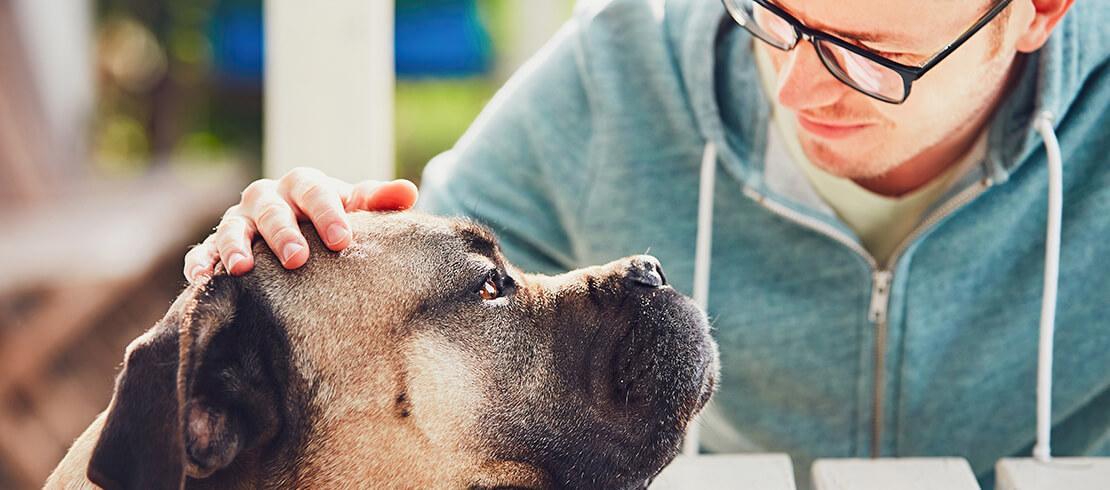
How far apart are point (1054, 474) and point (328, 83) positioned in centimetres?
171

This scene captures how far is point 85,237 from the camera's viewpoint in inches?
179

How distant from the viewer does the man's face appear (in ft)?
6.47

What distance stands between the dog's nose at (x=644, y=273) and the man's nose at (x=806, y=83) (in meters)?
0.44

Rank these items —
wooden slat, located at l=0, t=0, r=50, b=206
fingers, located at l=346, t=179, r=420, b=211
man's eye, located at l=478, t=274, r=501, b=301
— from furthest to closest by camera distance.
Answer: wooden slat, located at l=0, t=0, r=50, b=206 < fingers, located at l=346, t=179, r=420, b=211 < man's eye, located at l=478, t=274, r=501, b=301

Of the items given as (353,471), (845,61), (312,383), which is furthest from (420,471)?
(845,61)

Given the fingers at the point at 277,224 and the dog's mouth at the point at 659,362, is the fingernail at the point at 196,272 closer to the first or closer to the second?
the fingers at the point at 277,224

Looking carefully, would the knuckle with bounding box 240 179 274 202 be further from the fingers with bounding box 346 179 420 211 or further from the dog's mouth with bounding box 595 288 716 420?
the dog's mouth with bounding box 595 288 716 420

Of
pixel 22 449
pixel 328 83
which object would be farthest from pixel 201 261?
pixel 22 449

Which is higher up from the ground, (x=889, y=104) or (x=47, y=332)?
(x=889, y=104)

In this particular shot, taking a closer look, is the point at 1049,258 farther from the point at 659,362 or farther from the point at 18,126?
the point at 18,126

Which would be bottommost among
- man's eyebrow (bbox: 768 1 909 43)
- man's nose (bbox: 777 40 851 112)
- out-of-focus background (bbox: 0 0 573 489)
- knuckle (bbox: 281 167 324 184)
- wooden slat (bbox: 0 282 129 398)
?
wooden slat (bbox: 0 282 129 398)

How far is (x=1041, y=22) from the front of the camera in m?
2.14

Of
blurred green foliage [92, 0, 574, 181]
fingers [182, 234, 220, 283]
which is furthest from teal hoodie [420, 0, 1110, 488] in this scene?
blurred green foliage [92, 0, 574, 181]

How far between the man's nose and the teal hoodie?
0.83ft
